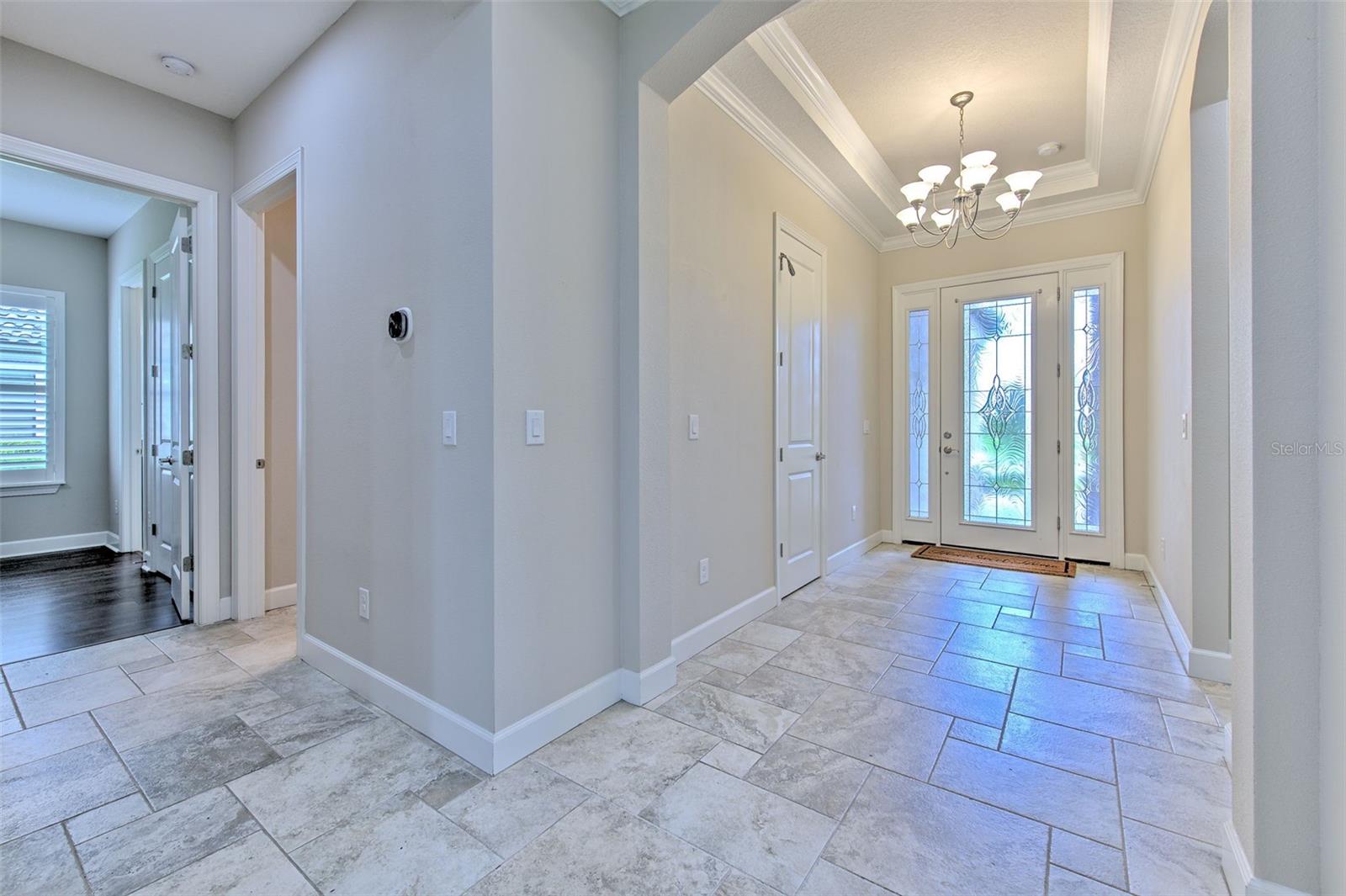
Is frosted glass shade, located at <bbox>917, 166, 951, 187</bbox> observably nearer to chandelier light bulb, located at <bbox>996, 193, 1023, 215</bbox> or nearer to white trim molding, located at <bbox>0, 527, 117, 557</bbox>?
chandelier light bulb, located at <bbox>996, 193, 1023, 215</bbox>

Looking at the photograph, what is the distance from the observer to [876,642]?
9.79ft

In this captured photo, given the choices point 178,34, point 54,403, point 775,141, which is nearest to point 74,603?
point 54,403

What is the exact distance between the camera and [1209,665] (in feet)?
8.30

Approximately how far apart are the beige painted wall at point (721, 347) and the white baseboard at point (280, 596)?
2.54 meters

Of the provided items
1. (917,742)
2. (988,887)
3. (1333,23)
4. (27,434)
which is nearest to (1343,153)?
(1333,23)

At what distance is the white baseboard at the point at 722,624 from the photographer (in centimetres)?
280

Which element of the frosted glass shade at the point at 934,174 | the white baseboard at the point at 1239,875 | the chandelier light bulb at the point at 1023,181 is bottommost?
the white baseboard at the point at 1239,875

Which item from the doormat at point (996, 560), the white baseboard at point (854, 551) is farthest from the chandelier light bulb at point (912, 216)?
the doormat at point (996, 560)

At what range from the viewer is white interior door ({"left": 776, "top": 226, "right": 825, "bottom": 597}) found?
3617 millimetres

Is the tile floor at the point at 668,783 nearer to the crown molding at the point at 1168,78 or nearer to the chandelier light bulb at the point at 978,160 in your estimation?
the chandelier light bulb at the point at 978,160

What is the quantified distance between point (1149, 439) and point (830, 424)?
2.23m

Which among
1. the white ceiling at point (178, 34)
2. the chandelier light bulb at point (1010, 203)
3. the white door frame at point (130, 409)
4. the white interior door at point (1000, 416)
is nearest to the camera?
the white ceiling at point (178, 34)

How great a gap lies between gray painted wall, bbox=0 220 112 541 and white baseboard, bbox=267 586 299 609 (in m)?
3.27

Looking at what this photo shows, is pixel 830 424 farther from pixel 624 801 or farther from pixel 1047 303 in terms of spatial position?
pixel 624 801
